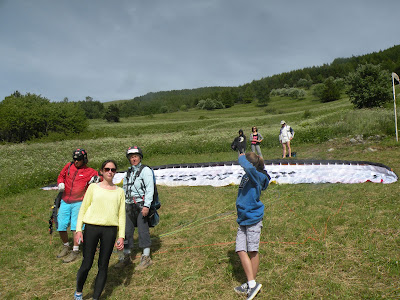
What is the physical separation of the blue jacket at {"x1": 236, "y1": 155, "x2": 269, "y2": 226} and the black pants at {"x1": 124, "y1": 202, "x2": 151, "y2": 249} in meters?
2.29

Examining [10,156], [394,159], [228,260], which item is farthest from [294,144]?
[10,156]

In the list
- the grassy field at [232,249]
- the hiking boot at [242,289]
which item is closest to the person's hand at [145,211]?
the grassy field at [232,249]

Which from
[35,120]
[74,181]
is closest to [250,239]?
[74,181]

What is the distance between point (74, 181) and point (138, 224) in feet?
6.68

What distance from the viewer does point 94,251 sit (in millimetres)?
4641

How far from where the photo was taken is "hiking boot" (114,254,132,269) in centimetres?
621

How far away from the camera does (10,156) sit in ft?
88.4

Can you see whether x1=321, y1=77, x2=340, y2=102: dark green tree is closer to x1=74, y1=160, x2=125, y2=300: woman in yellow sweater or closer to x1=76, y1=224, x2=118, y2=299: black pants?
x1=74, y1=160, x2=125, y2=300: woman in yellow sweater

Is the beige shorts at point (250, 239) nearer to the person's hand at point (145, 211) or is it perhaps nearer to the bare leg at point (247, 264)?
the bare leg at point (247, 264)

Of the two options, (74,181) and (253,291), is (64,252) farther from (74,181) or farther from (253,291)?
(253,291)

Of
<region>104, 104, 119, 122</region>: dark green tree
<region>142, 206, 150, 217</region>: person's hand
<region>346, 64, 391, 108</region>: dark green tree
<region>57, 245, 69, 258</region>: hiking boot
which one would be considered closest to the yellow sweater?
<region>142, 206, 150, 217</region>: person's hand

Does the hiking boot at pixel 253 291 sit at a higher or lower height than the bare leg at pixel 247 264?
lower

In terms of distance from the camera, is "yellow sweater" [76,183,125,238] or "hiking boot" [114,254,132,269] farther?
"hiking boot" [114,254,132,269]

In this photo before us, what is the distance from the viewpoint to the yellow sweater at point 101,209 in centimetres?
467
